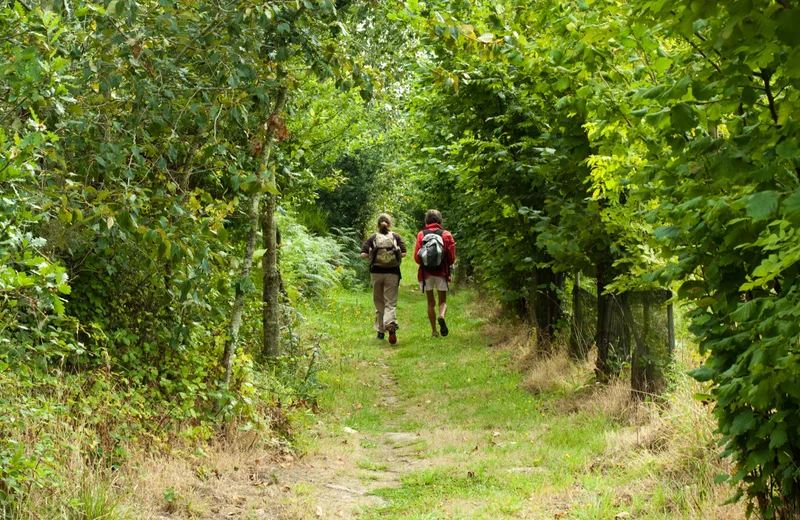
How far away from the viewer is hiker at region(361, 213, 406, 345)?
13484mm

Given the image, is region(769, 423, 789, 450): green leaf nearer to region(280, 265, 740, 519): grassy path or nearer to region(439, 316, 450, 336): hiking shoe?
region(280, 265, 740, 519): grassy path

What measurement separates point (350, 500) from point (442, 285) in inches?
316

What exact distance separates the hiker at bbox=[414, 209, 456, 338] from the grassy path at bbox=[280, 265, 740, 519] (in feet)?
6.08

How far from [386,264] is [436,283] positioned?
961mm

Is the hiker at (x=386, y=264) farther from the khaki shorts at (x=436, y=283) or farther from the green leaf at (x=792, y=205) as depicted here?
the green leaf at (x=792, y=205)

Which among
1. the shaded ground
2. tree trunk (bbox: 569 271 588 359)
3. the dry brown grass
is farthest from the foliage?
tree trunk (bbox: 569 271 588 359)

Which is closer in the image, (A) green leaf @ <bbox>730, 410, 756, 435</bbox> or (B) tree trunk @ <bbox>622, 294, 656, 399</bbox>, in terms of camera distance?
(A) green leaf @ <bbox>730, 410, 756, 435</bbox>

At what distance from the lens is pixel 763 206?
8.07ft

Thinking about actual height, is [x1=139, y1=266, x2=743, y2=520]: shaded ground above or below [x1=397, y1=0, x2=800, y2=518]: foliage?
below

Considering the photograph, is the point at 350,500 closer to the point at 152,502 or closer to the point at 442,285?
the point at 152,502

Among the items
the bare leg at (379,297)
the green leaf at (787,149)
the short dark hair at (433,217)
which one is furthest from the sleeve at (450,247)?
the green leaf at (787,149)

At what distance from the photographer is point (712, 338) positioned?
409 cm

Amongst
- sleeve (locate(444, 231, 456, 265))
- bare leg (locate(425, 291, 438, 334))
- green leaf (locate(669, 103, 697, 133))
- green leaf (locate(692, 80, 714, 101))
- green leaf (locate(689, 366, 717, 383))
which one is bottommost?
bare leg (locate(425, 291, 438, 334))

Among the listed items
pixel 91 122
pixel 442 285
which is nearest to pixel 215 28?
pixel 91 122
